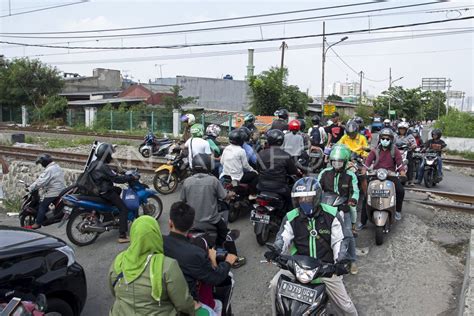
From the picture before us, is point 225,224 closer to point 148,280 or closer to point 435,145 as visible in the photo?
point 148,280

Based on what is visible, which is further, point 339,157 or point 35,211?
point 35,211

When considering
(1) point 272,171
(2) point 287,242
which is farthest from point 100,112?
(2) point 287,242

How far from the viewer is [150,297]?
3.02m

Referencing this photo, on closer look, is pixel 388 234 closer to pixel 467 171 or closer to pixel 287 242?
pixel 287 242

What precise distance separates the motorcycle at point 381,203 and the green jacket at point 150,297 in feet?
14.3

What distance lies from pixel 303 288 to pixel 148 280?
4.72 ft

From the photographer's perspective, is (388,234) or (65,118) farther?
(65,118)

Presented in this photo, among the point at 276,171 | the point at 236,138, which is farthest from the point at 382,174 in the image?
the point at 236,138

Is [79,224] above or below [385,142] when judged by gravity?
below

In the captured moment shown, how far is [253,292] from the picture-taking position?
5.59 m

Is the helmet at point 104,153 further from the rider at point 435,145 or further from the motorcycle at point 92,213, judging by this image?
the rider at point 435,145

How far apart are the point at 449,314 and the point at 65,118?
35855 mm

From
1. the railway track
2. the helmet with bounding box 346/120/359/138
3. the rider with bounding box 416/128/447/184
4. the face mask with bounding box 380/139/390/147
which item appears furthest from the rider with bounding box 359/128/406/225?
the railway track

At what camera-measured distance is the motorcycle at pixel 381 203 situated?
6621mm
